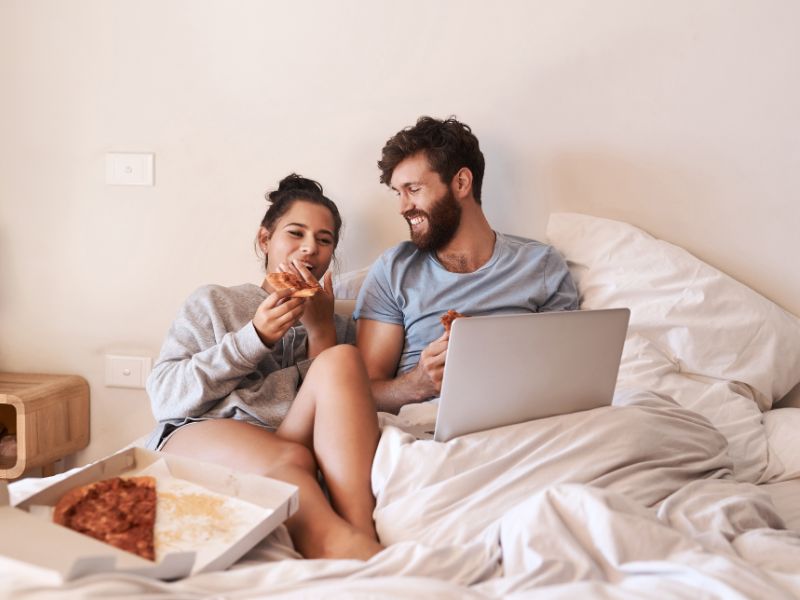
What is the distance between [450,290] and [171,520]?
0.98 m

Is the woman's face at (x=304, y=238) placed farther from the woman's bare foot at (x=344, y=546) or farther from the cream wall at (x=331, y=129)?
the woman's bare foot at (x=344, y=546)

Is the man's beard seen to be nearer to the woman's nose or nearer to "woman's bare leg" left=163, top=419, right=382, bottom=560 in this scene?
the woman's nose

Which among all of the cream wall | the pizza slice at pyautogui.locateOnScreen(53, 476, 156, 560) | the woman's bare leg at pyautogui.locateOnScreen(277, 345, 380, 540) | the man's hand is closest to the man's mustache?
the cream wall

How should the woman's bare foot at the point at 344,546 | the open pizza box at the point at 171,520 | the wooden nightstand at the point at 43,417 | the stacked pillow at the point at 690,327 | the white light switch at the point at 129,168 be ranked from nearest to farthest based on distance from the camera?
the open pizza box at the point at 171,520, the woman's bare foot at the point at 344,546, the stacked pillow at the point at 690,327, the wooden nightstand at the point at 43,417, the white light switch at the point at 129,168

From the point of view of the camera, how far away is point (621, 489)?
1.14m

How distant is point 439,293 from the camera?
1.79 metres

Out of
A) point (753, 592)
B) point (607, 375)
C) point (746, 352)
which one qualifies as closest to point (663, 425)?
point (607, 375)

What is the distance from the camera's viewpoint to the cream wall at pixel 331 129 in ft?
6.33

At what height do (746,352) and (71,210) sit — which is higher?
(71,210)

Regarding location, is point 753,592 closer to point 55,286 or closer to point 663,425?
point 663,425

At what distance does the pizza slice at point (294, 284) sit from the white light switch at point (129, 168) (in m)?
0.77

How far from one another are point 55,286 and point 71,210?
0.23 meters

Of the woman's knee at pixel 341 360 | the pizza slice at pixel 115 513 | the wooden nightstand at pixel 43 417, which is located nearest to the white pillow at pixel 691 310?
the woman's knee at pixel 341 360

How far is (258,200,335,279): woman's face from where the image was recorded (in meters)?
1.72
